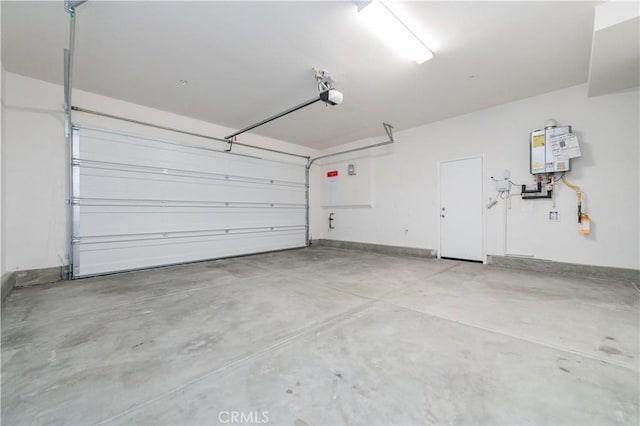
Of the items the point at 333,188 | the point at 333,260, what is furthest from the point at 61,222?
the point at 333,188

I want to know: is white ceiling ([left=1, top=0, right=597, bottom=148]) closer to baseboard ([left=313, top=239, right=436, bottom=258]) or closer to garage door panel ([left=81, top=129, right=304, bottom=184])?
garage door panel ([left=81, top=129, right=304, bottom=184])

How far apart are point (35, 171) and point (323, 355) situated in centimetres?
478

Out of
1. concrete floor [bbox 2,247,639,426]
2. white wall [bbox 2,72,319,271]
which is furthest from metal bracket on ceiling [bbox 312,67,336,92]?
white wall [bbox 2,72,319,271]

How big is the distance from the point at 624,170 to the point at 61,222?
8216 millimetres

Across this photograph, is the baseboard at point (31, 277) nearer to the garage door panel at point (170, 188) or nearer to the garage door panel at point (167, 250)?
the garage door panel at point (167, 250)

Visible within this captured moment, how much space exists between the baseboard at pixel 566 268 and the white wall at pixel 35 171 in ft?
23.7

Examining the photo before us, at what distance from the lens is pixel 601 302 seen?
275 cm

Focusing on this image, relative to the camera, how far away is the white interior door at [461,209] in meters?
4.91

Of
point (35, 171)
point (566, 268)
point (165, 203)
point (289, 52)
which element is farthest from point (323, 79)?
point (566, 268)

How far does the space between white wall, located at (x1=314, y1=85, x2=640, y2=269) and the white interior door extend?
16cm

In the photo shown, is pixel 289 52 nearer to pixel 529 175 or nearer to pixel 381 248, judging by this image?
pixel 529 175

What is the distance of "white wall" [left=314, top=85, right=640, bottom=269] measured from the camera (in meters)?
3.57

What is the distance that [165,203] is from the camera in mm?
4832

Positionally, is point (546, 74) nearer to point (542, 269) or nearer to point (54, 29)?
point (542, 269)
